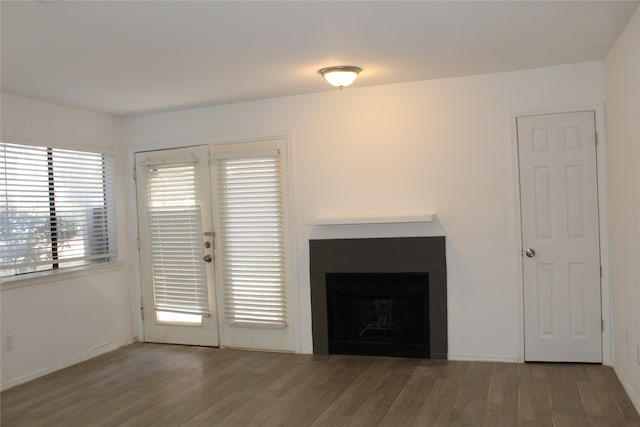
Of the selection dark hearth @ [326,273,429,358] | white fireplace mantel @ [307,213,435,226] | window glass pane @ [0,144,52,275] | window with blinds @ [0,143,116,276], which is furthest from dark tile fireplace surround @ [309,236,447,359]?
window glass pane @ [0,144,52,275]

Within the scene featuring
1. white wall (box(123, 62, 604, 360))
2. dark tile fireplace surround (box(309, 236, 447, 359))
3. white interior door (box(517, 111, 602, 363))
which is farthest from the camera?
dark tile fireplace surround (box(309, 236, 447, 359))

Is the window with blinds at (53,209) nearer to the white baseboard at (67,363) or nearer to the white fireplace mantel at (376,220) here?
the white baseboard at (67,363)

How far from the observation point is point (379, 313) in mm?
5156

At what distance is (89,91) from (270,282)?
94.0 inches

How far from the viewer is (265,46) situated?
366cm

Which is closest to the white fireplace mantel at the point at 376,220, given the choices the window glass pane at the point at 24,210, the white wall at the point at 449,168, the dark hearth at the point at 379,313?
the white wall at the point at 449,168

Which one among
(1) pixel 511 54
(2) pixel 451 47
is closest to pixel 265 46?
(2) pixel 451 47

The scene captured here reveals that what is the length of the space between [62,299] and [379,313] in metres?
2.97

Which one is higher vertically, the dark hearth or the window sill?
the window sill

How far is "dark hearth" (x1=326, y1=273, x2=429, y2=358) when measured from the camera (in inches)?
195

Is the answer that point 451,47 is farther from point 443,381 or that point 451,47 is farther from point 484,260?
point 443,381

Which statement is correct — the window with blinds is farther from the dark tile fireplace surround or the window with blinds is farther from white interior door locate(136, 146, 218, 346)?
the dark tile fireplace surround

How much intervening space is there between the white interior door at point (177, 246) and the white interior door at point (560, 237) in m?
3.07

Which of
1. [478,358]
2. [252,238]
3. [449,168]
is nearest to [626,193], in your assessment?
[449,168]
